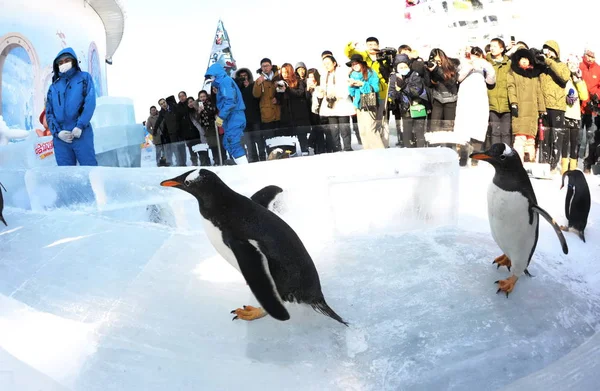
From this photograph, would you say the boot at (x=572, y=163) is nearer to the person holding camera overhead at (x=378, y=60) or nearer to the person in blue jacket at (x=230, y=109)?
the person holding camera overhead at (x=378, y=60)

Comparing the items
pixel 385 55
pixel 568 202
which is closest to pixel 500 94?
pixel 568 202

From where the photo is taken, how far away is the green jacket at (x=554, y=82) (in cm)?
230

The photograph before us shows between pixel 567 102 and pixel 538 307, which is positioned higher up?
pixel 567 102

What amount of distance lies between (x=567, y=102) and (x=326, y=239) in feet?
5.20

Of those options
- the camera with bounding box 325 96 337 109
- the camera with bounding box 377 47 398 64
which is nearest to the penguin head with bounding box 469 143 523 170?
the camera with bounding box 325 96 337 109

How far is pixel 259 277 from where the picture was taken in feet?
3.62

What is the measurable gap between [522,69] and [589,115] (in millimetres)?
1332

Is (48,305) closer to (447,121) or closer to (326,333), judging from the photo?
(326,333)

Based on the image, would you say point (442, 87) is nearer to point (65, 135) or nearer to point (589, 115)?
point (589, 115)

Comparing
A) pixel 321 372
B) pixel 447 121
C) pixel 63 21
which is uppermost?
pixel 63 21

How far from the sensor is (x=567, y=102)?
8.21 feet

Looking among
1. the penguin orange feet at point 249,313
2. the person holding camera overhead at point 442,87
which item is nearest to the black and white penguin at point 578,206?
the penguin orange feet at point 249,313

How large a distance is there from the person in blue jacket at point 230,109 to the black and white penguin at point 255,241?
271cm

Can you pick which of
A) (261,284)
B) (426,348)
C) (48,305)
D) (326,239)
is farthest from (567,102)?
(48,305)
